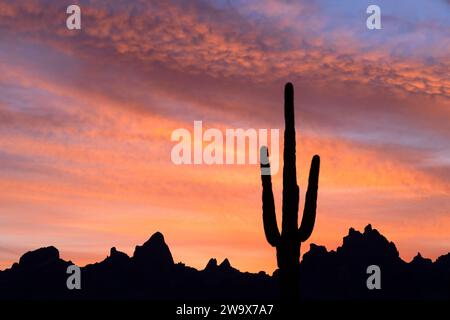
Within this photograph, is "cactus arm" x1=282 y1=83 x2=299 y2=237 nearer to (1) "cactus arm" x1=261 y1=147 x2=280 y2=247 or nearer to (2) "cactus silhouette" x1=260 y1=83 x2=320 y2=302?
(2) "cactus silhouette" x1=260 y1=83 x2=320 y2=302

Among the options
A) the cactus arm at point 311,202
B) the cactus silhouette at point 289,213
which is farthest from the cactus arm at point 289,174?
the cactus arm at point 311,202

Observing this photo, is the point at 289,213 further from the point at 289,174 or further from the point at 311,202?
the point at 289,174

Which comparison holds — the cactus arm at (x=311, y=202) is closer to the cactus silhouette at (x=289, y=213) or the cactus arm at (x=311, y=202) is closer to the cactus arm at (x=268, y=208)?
the cactus silhouette at (x=289, y=213)

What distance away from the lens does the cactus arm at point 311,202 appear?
17547mm

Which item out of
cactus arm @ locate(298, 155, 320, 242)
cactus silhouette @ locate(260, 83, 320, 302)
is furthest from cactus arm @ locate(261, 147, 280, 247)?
cactus arm @ locate(298, 155, 320, 242)

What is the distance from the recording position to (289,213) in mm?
17609

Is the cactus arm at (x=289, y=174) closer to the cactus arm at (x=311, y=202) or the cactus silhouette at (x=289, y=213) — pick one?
the cactus silhouette at (x=289, y=213)

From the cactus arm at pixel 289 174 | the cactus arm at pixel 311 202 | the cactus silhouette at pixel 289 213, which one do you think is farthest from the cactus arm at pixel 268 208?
the cactus arm at pixel 311 202

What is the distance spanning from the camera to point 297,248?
699 inches
